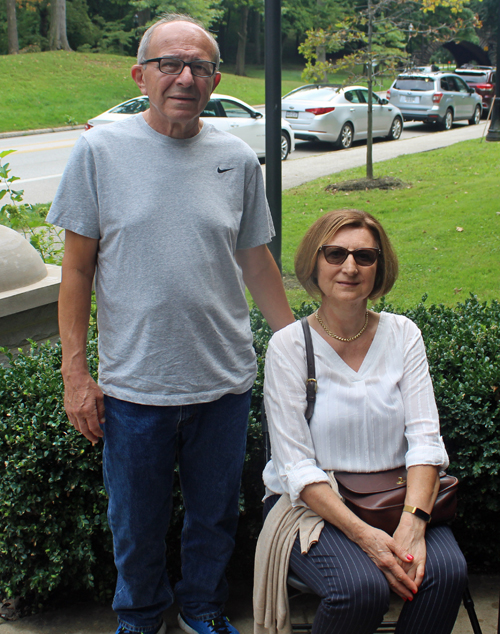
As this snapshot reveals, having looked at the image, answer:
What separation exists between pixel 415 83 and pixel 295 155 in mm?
7498

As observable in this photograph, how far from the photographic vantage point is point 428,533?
217cm

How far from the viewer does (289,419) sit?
221 centimetres

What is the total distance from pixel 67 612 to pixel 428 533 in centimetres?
154

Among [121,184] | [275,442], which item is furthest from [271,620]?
[121,184]

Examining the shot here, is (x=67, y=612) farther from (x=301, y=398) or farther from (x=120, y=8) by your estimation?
(x=120, y=8)

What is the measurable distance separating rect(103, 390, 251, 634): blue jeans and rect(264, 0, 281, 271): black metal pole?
208 centimetres

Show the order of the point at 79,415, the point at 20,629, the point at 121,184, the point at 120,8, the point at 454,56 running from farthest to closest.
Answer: the point at 454,56, the point at 120,8, the point at 20,629, the point at 79,415, the point at 121,184

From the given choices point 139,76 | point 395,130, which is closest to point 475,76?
point 395,130

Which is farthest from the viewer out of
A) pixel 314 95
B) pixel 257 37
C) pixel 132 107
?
pixel 257 37

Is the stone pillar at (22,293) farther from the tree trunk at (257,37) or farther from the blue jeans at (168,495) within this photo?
the tree trunk at (257,37)

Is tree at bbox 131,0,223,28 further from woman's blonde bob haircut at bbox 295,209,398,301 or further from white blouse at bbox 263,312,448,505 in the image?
white blouse at bbox 263,312,448,505

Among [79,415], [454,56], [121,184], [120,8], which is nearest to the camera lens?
[121,184]

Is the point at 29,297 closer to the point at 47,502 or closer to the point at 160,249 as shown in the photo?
the point at 47,502

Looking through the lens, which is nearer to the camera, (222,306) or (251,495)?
(222,306)
